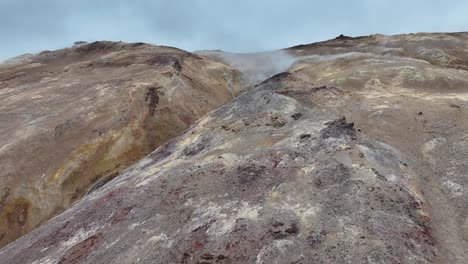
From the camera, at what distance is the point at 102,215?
1733 cm

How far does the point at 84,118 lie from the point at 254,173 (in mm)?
18793

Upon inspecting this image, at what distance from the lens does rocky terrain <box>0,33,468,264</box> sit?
1379cm

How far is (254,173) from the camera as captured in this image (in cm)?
1709

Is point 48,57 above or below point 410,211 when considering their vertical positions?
above

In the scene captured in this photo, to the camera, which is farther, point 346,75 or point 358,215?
point 346,75

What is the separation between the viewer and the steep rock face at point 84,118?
27.3 metres

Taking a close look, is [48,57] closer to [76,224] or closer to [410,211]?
[76,224]

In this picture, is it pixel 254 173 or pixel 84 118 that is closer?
pixel 254 173

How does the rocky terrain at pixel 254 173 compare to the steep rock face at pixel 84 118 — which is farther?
the steep rock face at pixel 84 118

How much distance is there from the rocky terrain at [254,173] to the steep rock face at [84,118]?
4.1 inches

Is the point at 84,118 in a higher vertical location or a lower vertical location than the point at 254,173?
higher

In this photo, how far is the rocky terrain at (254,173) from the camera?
13.8m

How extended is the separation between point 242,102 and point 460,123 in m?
9.58

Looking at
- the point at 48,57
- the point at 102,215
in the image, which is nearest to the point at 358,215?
the point at 102,215
